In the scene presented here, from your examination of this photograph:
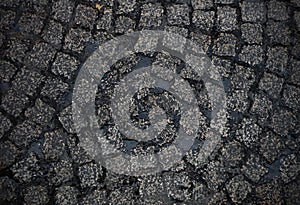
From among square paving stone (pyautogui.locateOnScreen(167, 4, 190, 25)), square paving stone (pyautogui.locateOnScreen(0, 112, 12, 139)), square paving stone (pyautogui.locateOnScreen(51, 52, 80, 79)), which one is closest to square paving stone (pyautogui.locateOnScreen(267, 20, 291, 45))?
square paving stone (pyautogui.locateOnScreen(167, 4, 190, 25))

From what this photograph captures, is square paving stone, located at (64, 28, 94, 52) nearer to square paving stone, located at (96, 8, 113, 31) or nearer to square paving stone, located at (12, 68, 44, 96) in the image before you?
square paving stone, located at (96, 8, 113, 31)

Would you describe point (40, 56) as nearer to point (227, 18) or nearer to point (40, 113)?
point (40, 113)

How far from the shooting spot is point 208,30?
426 cm

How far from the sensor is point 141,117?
4066 mm

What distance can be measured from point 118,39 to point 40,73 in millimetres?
709

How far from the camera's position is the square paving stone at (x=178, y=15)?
4273 mm

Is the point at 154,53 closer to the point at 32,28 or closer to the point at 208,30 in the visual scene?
the point at 208,30

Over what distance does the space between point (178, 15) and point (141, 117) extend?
3.11ft

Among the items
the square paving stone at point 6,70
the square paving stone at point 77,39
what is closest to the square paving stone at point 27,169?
the square paving stone at point 6,70

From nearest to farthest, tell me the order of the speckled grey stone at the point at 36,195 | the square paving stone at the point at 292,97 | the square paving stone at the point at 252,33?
1. the speckled grey stone at the point at 36,195
2. the square paving stone at the point at 292,97
3. the square paving stone at the point at 252,33

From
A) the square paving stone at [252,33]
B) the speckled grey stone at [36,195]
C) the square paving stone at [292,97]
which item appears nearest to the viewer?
the speckled grey stone at [36,195]

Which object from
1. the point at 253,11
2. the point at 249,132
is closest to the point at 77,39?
the point at 253,11

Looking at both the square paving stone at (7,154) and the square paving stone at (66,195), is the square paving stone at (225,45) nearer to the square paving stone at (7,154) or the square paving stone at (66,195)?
the square paving stone at (66,195)

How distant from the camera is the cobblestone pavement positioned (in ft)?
12.9
